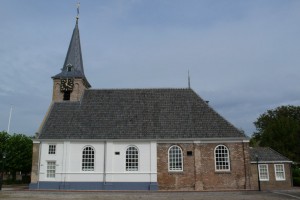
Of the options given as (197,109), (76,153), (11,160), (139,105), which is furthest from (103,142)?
(11,160)

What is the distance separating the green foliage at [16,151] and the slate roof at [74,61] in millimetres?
15609

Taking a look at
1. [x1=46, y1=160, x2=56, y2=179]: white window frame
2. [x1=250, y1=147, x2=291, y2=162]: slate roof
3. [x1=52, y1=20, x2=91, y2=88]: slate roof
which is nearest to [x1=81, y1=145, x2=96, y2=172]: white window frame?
[x1=46, y1=160, x2=56, y2=179]: white window frame

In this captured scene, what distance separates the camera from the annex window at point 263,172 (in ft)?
104

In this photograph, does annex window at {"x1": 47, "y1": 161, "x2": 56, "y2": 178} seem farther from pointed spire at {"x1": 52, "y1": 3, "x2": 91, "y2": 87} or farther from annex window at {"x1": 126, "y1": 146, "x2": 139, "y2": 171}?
pointed spire at {"x1": 52, "y1": 3, "x2": 91, "y2": 87}

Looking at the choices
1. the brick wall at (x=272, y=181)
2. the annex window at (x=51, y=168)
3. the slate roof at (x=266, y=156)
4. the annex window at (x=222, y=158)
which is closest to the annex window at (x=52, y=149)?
the annex window at (x=51, y=168)

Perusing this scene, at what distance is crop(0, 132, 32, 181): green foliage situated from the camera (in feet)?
142

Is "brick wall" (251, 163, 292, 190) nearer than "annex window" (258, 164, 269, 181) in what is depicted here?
Yes

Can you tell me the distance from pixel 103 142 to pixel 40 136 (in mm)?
6426

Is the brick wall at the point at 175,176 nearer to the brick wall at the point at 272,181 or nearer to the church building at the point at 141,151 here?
the church building at the point at 141,151

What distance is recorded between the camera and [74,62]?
37.1 meters

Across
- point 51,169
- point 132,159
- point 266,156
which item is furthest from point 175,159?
point 51,169

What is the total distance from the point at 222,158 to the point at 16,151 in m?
30.3

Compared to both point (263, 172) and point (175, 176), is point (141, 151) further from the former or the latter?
point (263, 172)

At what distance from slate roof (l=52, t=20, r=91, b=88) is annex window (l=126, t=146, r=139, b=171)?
10.6 meters
